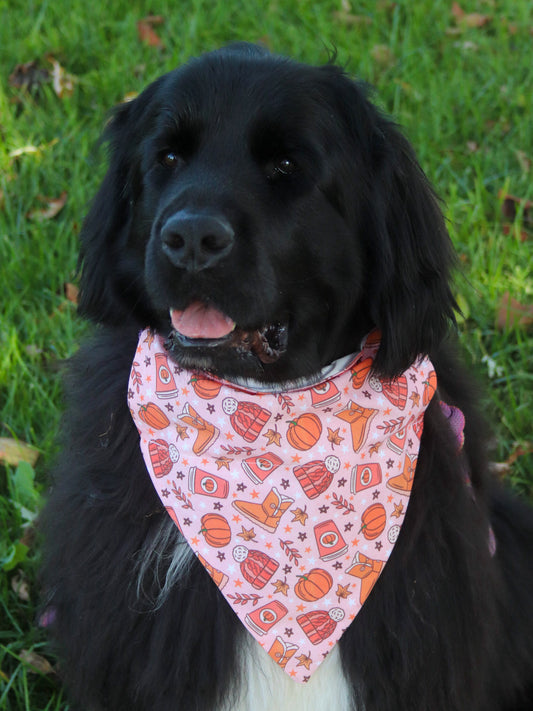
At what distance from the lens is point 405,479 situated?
7.16ft

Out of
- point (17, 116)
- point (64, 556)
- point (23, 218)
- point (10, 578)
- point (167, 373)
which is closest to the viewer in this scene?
point (167, 373)

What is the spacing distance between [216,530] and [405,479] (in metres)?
0.49

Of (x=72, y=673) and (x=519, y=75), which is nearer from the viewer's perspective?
(x=72, y=673)

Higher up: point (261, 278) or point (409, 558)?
point (261, 278)

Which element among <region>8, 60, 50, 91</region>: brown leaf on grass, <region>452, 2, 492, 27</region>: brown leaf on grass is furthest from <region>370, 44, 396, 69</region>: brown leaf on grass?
<region>8, 60, 50, 91</region>: brown leaf on grass

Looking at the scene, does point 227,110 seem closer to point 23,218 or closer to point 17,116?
point 23,218

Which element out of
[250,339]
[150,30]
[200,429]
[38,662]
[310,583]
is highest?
[250,339]

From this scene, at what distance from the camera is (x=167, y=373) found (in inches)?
84.2

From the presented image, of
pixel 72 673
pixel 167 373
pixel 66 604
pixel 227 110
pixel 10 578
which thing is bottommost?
pixel 10 578

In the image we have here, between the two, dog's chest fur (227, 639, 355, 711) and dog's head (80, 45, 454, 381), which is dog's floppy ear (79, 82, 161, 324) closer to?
dog's head (80, 45, 454, 381)

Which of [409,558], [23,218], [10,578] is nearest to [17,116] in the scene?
[23,218]

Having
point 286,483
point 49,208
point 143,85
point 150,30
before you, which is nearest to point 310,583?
point 286,483

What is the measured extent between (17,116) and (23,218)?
0.99 meters

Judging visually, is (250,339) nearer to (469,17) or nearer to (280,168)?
(280,168)
